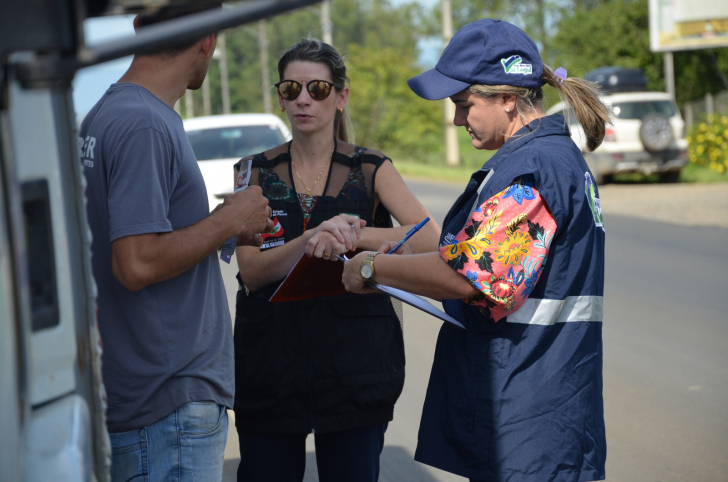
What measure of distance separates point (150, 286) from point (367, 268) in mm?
645

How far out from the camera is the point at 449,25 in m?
26.8

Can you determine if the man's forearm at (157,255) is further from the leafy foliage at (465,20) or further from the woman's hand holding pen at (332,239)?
the leafy foliage at (465,20)

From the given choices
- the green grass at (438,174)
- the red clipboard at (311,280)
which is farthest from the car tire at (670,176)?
the red clipboard at (311,280)

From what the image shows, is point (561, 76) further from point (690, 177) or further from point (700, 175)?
point (700, 175)

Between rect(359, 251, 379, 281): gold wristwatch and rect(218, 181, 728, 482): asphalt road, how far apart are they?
6.92ft

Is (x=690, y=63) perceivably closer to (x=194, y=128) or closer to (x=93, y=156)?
(x=194, y=128)

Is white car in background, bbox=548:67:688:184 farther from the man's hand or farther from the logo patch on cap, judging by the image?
the man's hand

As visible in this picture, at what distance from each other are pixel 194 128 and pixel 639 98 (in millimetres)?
11605

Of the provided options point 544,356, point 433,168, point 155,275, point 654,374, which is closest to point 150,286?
point 155,275

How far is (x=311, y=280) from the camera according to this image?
109 inches

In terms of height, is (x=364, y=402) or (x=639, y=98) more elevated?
(x=639, y=98)

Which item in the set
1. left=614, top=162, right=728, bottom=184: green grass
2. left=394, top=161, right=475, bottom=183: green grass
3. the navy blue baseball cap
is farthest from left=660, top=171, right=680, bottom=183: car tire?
the navy blue baseball cap

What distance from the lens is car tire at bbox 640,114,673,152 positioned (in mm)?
17938

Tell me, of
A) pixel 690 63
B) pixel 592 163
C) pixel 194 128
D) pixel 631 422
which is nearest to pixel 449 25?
pixel 690 63
